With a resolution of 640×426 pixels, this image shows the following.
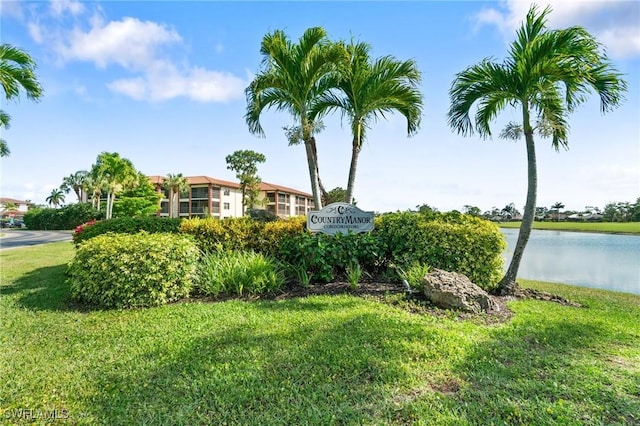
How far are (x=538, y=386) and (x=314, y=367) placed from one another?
1741mm

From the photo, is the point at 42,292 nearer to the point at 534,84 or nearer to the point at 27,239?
the point at 534,84

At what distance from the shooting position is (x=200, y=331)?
12.5 ft

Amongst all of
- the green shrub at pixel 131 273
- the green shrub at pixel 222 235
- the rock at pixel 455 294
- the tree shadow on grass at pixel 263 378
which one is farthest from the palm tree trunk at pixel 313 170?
the tree shadow on grass at pixel 263 378

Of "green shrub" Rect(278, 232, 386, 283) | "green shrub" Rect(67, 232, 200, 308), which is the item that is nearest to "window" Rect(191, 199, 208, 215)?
"green shrub" Rect(278, 232, 386, 283)

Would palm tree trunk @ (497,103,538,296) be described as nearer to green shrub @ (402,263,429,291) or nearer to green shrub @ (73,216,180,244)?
green shrub @ (402,263,429,291)

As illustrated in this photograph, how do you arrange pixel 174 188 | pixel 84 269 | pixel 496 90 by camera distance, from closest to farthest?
1. pixel 84 269
2. pixel 496 90
3. pixel 174 188

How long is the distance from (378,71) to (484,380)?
6802 millimetres

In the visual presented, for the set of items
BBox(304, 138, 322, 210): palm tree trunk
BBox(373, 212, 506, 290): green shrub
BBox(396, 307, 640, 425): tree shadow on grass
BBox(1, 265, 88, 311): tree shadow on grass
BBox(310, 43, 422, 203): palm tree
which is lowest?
BBox(396, 307, 640, 425): tree shadow on grass

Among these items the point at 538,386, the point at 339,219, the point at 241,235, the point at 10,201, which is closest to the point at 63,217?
the point at 241,235

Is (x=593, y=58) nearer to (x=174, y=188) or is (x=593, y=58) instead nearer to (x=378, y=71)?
(x=378, y=71)

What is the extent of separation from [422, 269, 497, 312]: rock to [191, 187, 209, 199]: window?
46019mm

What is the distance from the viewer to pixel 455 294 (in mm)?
4582

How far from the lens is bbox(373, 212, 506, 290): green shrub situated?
5.88 meters

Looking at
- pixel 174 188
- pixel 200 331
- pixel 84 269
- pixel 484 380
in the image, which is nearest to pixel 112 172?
pixel 174 188
